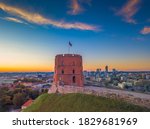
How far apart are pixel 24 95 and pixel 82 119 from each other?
9.48 m

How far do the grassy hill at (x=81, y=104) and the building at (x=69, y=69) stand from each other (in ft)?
5.93

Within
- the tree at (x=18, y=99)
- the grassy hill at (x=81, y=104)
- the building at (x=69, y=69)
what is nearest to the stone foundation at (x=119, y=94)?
the grassy hill at (x=81, y=104)

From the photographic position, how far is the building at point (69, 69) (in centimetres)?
1189

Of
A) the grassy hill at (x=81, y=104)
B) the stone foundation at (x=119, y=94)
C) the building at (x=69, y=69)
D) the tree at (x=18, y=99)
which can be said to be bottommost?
the tree at (x=18, y=99)

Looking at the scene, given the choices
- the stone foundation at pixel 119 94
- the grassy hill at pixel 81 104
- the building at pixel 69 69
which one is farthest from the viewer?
the building at pixel 69 69

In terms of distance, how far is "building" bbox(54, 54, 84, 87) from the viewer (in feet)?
39.0

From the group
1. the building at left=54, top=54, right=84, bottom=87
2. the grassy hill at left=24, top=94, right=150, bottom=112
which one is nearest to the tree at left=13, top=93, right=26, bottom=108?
the building at left=54, top=54, right=84, bottom=87

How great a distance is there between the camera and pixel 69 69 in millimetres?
12047

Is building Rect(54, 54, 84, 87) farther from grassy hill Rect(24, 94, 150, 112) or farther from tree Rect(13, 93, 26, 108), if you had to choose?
tree Rect(13, 93, 26, 108)

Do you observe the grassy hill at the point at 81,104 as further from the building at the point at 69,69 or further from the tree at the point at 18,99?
the tree at the point at 18,99

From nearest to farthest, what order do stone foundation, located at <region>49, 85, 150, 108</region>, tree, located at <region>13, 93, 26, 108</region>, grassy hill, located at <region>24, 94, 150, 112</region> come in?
stone foundation, located at <region>49, 85, 150, 108</region>
grassy hill, located at <region>24, 94, 150, 112</region>
tree, located at <region>13, 93, 26, 108</region>

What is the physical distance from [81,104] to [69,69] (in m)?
3.59

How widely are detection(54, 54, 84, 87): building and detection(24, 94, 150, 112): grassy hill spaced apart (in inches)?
71.2

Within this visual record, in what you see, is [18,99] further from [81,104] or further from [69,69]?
[81,104]
